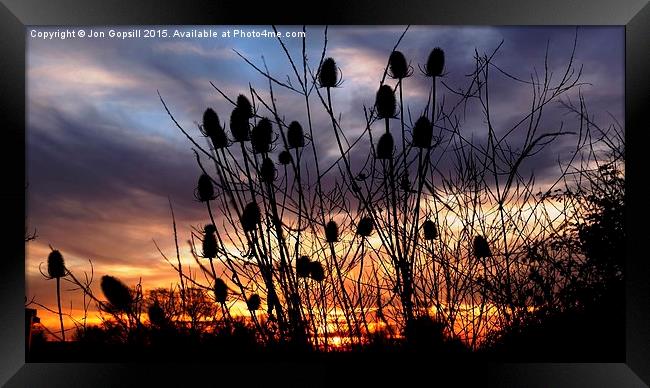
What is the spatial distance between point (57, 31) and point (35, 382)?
3.62 feet

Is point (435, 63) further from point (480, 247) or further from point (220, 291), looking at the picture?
point (220, 291)

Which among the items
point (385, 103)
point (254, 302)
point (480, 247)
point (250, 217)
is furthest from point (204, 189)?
point (480, 247)

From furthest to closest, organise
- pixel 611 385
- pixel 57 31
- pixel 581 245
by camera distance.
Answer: pixel 581 245, pixel 57 31, pixel 611 385

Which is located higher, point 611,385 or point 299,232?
point 299,232

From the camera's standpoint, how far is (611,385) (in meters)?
1.91

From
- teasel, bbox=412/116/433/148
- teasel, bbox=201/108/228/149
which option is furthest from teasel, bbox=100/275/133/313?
teasel, bbox=412/116/433/148

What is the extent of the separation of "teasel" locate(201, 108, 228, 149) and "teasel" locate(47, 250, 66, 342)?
61cm

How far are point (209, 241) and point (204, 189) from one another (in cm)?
19

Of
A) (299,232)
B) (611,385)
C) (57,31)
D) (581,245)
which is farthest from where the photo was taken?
(581,245)

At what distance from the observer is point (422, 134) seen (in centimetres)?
221

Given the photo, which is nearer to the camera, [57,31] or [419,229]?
[57,31]
